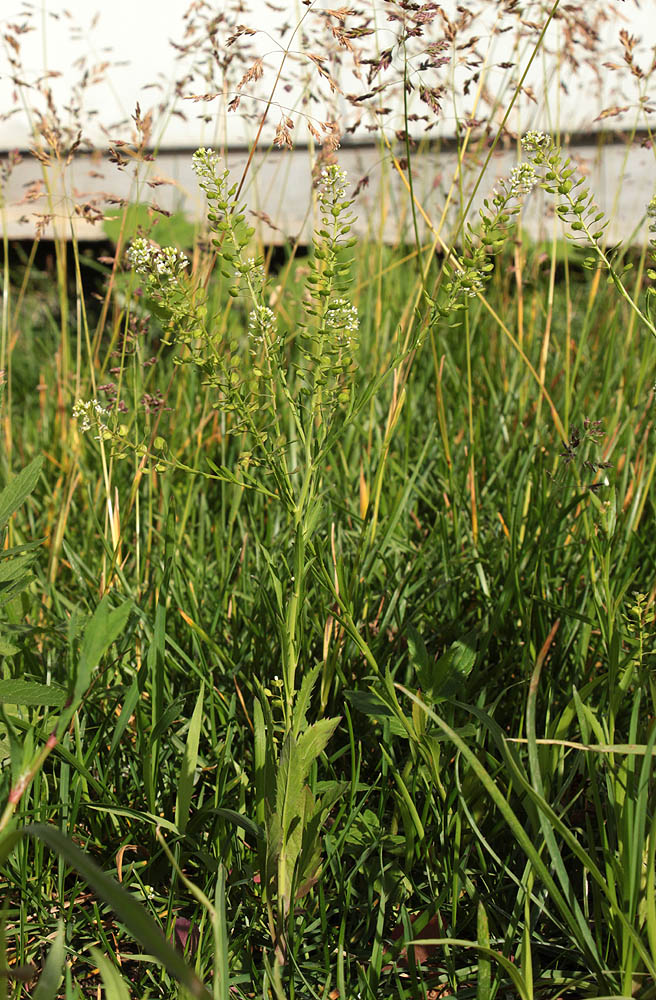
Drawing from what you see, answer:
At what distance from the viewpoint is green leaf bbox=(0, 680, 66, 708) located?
0.83 metres

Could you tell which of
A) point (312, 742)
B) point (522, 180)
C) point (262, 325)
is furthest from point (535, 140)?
point (312, 742)

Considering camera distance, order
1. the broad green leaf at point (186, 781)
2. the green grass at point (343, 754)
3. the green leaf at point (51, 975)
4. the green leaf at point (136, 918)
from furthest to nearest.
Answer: the broad green leaf at point (186, 781), the green grass at point (343, 754), the green leaf at point (51, 975), the green leaf at point (136, 918)

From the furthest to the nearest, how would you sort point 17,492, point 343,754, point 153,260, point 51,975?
point 343,754
point 17,492
point 153,260
point 51,975

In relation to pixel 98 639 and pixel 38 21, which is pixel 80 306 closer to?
pixel 98 639

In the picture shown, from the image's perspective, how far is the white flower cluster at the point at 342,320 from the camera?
34.0 inches

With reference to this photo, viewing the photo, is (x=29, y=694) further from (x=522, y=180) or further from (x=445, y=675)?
(x=522, y=180)

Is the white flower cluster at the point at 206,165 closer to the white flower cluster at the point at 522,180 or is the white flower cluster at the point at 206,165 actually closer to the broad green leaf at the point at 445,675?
the white flower cluster at the point at 522,180

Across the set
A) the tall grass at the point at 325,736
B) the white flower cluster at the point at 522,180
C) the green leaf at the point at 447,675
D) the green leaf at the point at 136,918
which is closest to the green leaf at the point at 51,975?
the tall grass at the point at 325,736

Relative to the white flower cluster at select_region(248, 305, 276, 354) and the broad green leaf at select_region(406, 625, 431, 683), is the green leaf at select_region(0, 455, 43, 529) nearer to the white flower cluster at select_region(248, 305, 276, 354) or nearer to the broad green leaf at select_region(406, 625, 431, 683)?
the white flower cluster at select_region(248, 305, 276, 354)

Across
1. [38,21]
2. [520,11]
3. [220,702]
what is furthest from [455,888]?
[38,21]

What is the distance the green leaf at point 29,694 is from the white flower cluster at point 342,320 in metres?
0.45

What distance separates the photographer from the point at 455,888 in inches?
34.1

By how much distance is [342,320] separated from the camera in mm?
898

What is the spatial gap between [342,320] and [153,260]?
0.20m
